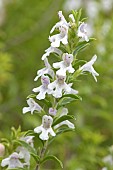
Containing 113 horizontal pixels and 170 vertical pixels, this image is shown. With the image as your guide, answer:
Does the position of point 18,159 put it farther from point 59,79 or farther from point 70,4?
point 70,4

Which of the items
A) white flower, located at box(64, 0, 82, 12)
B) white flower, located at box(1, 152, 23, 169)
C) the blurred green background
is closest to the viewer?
white flower, located at box(1, 152, 23, 169)

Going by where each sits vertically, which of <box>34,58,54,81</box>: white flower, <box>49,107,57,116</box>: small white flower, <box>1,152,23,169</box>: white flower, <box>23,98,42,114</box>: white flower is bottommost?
<box>1,152,23,169</box>: white flower

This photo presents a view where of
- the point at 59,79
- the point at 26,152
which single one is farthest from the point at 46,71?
the point at 26,152

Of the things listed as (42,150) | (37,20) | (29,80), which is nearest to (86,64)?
(42,150)

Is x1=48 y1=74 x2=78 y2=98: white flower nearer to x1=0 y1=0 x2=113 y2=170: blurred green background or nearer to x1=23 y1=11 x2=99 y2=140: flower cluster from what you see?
x1=23 y1=11 x2=99 y2=140: flower cluster

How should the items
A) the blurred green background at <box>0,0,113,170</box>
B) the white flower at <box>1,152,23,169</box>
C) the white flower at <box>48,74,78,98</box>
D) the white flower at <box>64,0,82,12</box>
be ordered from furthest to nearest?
the white flower at <box>64,0,82,12</box> → the blurred green background at <box>0,0,113,170</box> → the white flower at <box>1,152,23,169</box> → the white flower at <box>48,74,78,98</box>

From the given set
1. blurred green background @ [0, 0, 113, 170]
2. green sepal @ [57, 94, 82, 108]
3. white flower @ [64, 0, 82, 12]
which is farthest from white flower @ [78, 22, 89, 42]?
white flower @ [64, 0, 82, 12]

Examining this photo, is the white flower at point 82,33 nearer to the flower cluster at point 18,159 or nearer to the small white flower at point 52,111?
the small white flower at point 52,111
